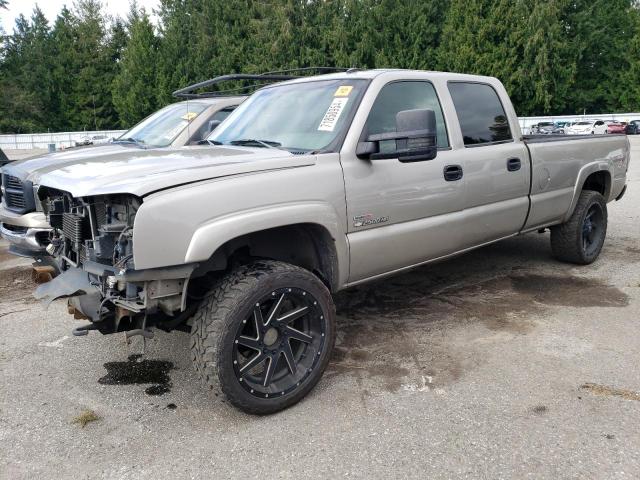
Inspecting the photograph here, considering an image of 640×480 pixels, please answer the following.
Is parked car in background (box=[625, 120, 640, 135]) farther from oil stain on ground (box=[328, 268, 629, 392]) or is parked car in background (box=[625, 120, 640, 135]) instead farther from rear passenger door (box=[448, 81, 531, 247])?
rear passenger door (box=[448, 81, 531, 247])

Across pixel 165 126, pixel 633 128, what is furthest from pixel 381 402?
pixel 633 128

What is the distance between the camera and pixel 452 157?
160 inches

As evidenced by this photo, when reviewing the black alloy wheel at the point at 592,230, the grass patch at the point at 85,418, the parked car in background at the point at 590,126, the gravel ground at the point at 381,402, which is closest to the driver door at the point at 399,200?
the gravel ground at the point at 381,402

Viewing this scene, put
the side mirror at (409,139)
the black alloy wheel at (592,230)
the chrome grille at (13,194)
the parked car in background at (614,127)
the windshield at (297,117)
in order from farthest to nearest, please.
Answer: the parked car in background at (614,127)
the black alloy wheel at (592,230)
the chrome grille at (13,194)
the windshield at (297,117)
the side mirror at (409,139)

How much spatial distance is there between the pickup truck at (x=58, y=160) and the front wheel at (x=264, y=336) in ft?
3.98

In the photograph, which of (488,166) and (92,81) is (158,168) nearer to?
(488,166)

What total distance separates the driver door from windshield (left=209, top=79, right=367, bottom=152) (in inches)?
8.1

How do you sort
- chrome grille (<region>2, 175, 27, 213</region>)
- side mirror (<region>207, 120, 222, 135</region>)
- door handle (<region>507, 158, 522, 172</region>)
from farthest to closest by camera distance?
1. side mirror (<region>207, 120, 222, 135</region>)
2. chrome grille (<region>2, 175, 27, 213</region>)
3. door handle (<region>507, 158, 522, 172</region>)

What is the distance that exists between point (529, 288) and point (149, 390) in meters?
3.56

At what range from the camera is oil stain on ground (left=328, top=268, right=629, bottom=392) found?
3.58 metres

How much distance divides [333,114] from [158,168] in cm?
127

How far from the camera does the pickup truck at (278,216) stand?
2734 mm

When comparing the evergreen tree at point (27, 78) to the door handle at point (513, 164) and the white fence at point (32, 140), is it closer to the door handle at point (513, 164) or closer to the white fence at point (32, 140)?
the white fence at point (32, 140)

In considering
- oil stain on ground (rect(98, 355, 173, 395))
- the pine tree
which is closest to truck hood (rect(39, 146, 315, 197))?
oil stain on ground (rect(98, 355, 173, 395))
